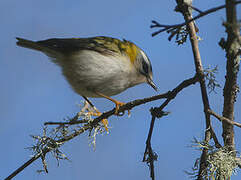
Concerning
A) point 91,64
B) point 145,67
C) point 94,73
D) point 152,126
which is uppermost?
point 145,67

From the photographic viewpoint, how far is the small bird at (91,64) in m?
3.60

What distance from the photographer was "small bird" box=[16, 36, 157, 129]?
3602mm

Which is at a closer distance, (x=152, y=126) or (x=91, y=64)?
(x=152, y=126)

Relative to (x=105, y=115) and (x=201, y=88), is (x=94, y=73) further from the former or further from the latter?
(x=201, y=88)

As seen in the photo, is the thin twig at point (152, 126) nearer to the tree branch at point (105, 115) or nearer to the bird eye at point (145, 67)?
the tree branch at point (105, 115)

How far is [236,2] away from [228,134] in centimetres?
98

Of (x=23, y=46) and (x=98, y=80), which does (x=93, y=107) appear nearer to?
(x=98, y=80)

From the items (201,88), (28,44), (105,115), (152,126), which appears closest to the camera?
(201,88)

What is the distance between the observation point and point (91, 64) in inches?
143

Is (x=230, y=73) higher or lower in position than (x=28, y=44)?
lower

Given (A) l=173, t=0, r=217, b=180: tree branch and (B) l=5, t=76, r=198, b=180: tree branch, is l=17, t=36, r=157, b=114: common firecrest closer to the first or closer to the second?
(B) l=5, t=76, r=198, b=180: tree branch

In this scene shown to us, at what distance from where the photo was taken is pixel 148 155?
7.63ft

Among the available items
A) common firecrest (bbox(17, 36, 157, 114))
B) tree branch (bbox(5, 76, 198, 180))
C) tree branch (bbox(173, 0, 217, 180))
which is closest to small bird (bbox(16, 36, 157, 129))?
common firecrest (bbox(17, 36, 157, 114))

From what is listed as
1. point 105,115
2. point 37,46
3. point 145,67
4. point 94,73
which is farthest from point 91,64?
point 105,115
